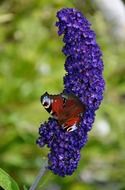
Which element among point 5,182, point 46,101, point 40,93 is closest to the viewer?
point 46,101

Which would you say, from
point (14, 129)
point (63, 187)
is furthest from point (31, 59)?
point (63, 187)

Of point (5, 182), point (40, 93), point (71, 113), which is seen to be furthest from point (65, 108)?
point (40, 93)

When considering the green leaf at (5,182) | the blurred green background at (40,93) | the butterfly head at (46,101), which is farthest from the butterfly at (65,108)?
the blurred green background at (40,93)

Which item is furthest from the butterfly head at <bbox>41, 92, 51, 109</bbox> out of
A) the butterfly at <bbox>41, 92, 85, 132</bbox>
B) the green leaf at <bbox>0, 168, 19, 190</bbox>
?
the green leaf at <bbox>0, 168, 19, 190</bbox>

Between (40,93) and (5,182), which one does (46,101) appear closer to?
(5,182)

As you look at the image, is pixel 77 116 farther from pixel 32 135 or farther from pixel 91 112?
pixel 32 135

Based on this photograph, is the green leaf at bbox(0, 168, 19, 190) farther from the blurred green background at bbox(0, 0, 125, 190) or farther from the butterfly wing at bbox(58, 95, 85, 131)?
the blurred green background at bbox(0, 0, 125, 190)
